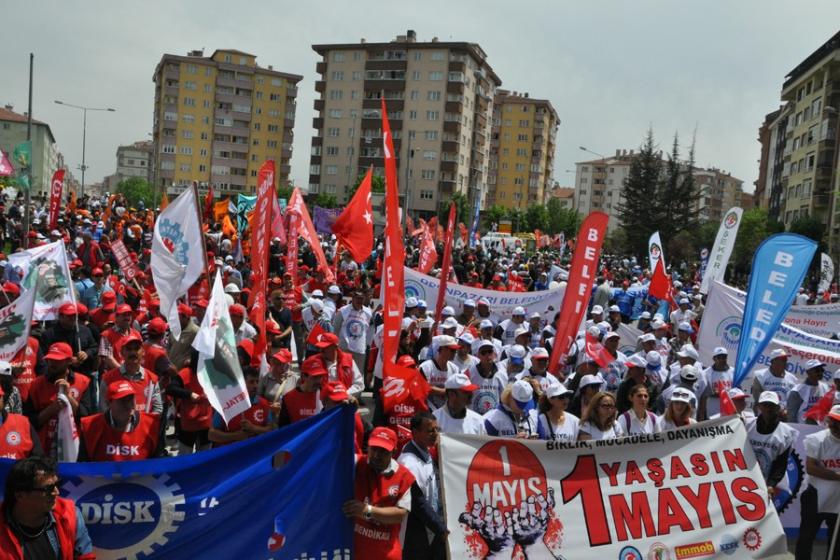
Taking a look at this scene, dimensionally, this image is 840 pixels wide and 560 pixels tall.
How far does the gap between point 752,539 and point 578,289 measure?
142 inches

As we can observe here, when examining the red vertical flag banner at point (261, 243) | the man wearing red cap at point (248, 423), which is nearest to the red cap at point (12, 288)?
the red vertical flag banner at point (261, 243)

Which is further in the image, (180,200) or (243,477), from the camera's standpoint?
(180,200)

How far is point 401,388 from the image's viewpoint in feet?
22.1

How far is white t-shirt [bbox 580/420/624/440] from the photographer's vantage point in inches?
246

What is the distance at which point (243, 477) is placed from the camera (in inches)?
185

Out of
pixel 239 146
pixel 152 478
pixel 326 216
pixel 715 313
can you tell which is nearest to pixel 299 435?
pixel 152 478

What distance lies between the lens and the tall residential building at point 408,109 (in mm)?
86000

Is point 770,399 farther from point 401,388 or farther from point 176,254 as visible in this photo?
point 176,254

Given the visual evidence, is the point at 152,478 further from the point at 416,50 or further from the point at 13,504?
the point at 416,50

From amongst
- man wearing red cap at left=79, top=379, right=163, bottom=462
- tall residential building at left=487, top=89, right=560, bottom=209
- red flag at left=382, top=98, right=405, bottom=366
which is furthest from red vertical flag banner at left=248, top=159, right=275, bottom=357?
tall residential building at left=487, top=89, right=560, bottom=209

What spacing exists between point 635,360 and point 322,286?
323 inches

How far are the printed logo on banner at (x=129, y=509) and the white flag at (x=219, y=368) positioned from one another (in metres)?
0.91

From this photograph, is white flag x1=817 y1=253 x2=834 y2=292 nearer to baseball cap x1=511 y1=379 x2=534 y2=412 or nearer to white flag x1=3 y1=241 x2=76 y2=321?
baseball cap x1=511 y1=379 x2=534 y2=412

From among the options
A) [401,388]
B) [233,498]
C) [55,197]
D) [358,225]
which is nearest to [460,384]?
[401,388]
